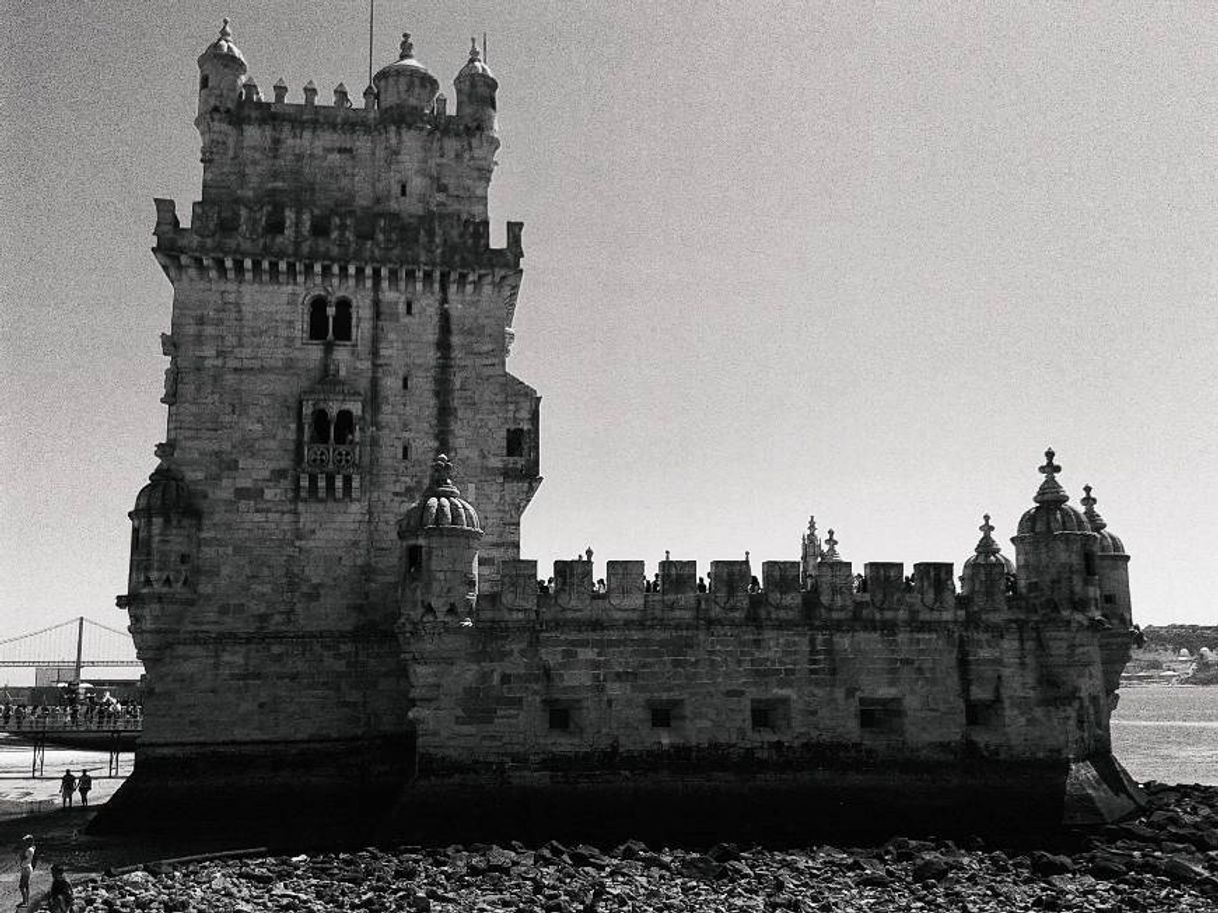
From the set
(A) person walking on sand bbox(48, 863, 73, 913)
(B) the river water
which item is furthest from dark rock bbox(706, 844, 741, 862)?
(B) the river water

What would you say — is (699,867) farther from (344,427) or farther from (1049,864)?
(344,427)

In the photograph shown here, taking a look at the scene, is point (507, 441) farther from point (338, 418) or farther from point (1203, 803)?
point (1203, 803)

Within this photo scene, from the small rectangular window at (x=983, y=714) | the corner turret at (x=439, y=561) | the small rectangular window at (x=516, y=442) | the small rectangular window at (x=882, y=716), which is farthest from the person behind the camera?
the small rectangular window at (x=516, y=442)

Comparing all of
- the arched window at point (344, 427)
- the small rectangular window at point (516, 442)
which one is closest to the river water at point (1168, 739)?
the small rectangular window at point (516, 442)

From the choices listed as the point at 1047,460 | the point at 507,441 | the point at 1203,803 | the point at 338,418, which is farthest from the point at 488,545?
the point at 1203,803

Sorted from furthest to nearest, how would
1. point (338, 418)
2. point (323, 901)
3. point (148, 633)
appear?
point (338, 418)
point (148, 633)
point (323, 901)

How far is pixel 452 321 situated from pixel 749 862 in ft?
55.1

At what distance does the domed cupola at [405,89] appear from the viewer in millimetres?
31406

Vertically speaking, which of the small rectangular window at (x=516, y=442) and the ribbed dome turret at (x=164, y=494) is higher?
the small rectangular window at (x=516, y=442)

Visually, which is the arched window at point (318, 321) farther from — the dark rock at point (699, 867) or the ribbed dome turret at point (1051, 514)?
the ribbed dome turret at point (1051, 514)

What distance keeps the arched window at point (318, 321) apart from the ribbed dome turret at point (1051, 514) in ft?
65.5

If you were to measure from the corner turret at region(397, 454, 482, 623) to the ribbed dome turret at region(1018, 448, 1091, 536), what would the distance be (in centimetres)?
1443

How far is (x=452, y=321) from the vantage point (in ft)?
100

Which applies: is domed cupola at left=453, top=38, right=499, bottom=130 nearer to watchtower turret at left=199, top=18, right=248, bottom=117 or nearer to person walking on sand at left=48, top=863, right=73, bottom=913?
watchtower turret at left=199, top=18, right=248, bottom=117
